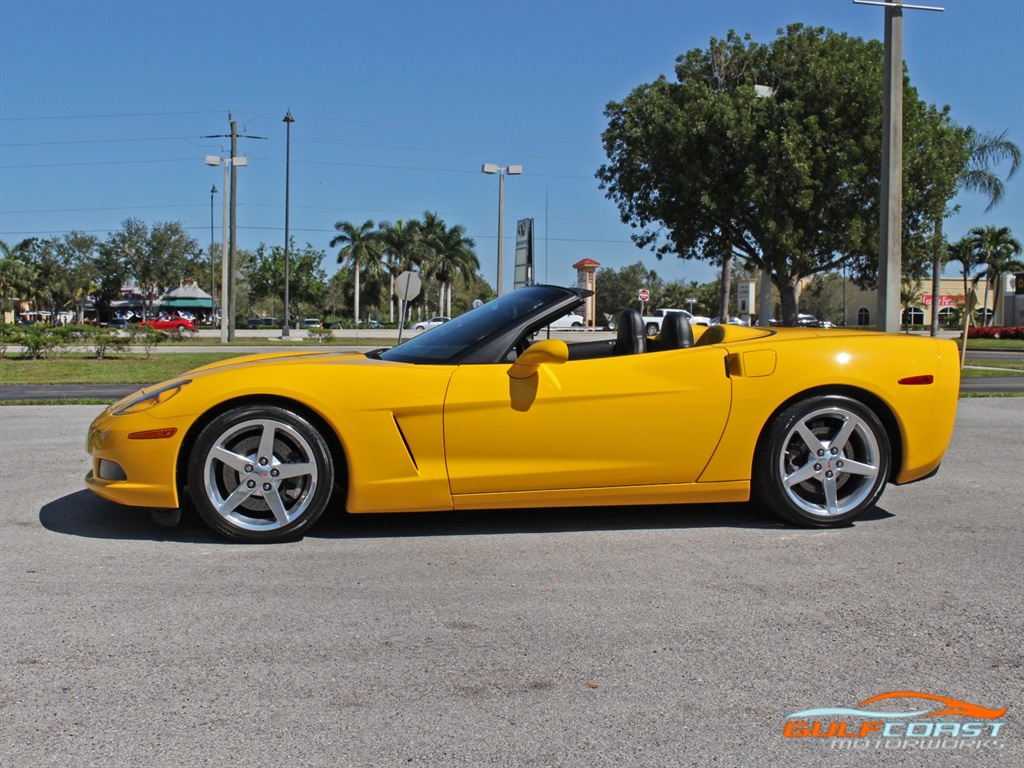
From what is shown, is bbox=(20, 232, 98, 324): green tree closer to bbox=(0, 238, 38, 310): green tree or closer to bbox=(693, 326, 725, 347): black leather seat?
bbox=(0, 238, 38, 310): green tree

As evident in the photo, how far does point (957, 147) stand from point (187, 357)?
857 inches

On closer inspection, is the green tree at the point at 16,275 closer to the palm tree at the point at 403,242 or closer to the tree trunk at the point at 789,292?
the palm tree at the point at 403,242

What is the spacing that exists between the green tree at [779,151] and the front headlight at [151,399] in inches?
858

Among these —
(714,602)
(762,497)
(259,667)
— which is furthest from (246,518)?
(762,497)

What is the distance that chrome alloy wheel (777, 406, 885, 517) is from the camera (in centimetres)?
468

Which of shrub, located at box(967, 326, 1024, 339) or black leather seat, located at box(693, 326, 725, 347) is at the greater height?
shrub, located at box(967, 326, 1024, 339)

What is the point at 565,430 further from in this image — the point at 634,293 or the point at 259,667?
the point at 634,293

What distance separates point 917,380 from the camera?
478 cm

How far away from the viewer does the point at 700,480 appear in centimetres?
465

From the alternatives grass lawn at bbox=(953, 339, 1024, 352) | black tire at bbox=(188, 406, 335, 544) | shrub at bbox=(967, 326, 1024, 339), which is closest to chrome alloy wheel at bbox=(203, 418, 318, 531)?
black tire at bbox=(188, 406, 335, 544)

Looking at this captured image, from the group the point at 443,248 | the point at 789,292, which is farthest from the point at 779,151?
the point at 443,248

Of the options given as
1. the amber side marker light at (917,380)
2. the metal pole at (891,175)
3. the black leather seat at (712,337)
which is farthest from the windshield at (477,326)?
the metal pole at (891,175)

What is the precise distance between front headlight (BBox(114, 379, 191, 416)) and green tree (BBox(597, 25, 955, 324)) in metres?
21.8

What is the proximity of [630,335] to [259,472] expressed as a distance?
2024 millimetres
